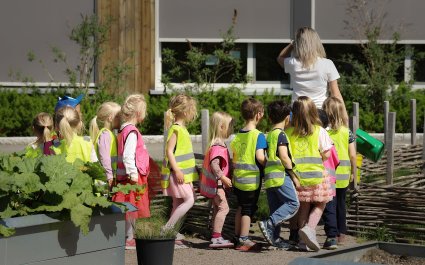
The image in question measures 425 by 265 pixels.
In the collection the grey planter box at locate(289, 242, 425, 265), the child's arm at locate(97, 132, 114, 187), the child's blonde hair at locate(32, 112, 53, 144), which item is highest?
the child's blonde hair at locate(32, 112, 53, 144)

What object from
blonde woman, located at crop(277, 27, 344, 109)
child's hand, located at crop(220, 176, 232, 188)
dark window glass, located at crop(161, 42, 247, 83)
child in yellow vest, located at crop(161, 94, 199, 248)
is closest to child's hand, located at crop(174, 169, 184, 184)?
child in yellow vest, located at crop(161, 94, 199, 248)

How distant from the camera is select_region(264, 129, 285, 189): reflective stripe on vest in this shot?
8.84 meters

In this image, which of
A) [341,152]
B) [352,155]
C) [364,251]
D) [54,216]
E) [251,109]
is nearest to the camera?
[364,251]

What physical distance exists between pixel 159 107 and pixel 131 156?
9625 mm

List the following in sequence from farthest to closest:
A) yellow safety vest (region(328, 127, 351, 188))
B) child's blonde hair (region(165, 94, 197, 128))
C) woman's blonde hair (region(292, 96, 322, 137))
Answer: yellow safety vest (region(328, 127, 351, 188))
child's blonde hair (region(165, 94, 197, 128))
woman's blonde hair (region(292, 96, 322, 137))

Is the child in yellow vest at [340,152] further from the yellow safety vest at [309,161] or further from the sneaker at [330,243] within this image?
the yellow safety vest at [309,161]

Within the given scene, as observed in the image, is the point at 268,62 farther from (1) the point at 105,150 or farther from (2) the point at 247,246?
(2) the point at 247,246

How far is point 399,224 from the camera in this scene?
9586mm

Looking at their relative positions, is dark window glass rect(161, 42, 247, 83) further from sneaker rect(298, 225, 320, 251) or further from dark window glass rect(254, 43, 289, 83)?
sneaker rect(298, 225, 320, 251)

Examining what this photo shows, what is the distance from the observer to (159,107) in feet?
61.0

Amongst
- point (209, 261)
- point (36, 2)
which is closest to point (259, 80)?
point (36, 2)

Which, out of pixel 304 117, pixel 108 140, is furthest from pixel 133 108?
pixel 304 117

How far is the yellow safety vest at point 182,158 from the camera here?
9.22 m

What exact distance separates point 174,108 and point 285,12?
1137 centimetres
